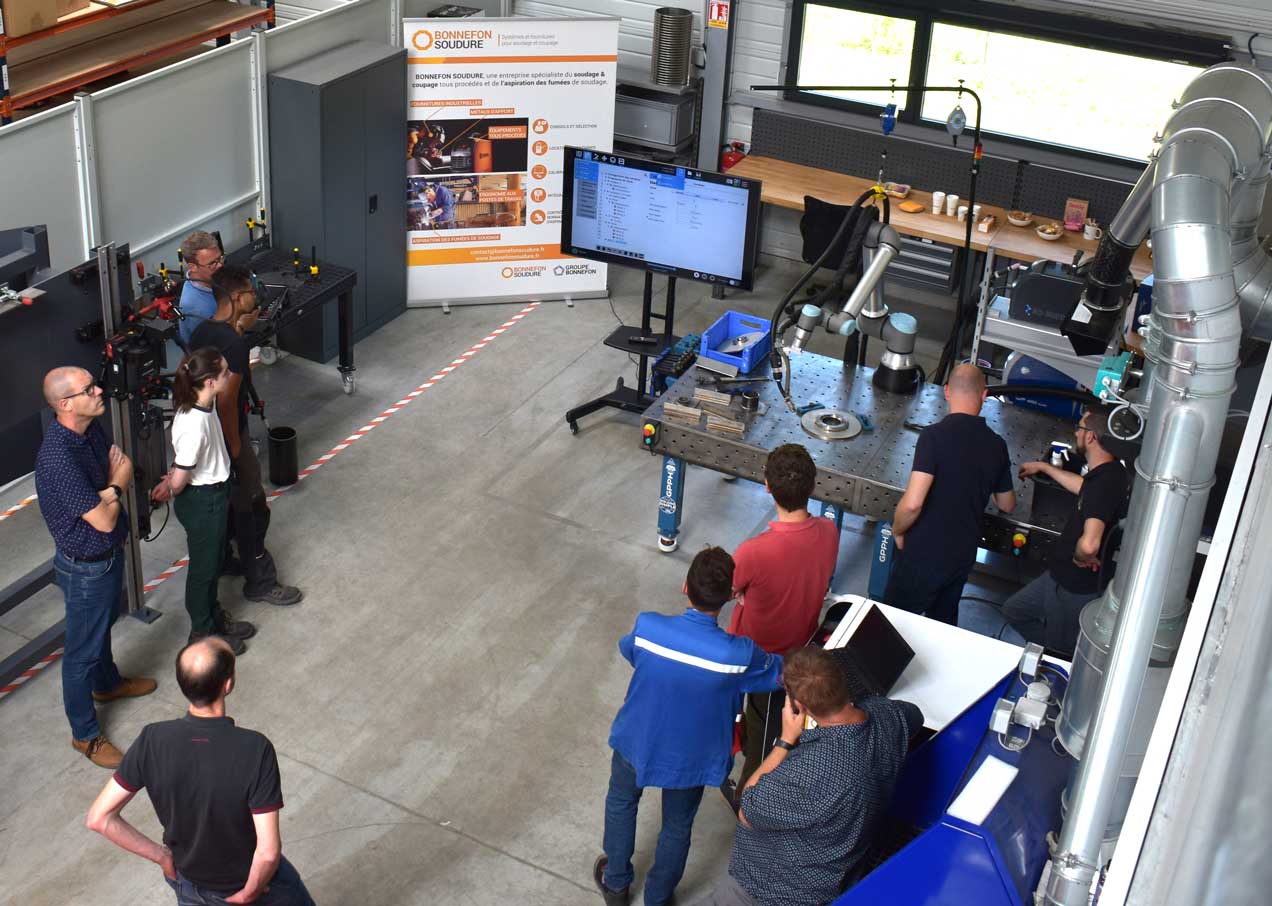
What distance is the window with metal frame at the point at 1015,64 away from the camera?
27.3 ft

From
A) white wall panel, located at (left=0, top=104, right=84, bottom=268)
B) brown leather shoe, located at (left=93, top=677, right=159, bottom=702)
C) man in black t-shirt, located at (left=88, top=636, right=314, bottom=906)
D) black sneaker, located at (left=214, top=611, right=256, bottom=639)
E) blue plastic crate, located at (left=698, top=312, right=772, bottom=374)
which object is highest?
white wall panel, located at (left=0, top=104, right=84, bottom=268)

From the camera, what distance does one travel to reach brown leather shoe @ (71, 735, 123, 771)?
4.90 m

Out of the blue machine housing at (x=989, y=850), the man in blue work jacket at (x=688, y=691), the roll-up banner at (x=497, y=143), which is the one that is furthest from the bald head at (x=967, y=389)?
the roll-up banner at (x=497, y=143)

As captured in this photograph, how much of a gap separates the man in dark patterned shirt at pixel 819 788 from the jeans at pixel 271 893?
129cm

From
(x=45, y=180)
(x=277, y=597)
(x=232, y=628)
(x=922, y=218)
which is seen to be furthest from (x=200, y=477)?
(x=922, y=218)

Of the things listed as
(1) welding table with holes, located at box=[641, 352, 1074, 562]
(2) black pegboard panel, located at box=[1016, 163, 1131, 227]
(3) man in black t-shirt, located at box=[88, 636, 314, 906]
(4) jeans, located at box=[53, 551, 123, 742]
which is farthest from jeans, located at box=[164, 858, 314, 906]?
(2) black pegboard panel, located at box=[1016, 163, 1131, 227]

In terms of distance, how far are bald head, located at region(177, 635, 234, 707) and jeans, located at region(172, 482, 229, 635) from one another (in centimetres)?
180

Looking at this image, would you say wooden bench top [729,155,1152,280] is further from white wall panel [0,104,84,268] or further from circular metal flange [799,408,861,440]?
white wall panel [0,104,84,268]

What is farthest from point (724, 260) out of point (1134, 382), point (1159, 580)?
point (1159, 580)

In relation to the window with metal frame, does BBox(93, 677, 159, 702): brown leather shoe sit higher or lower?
lower

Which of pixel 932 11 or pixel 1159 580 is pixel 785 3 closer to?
pixel 932 11

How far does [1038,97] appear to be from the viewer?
873cm

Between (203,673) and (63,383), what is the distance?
1.60m

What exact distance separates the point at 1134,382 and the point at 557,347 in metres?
4.37
